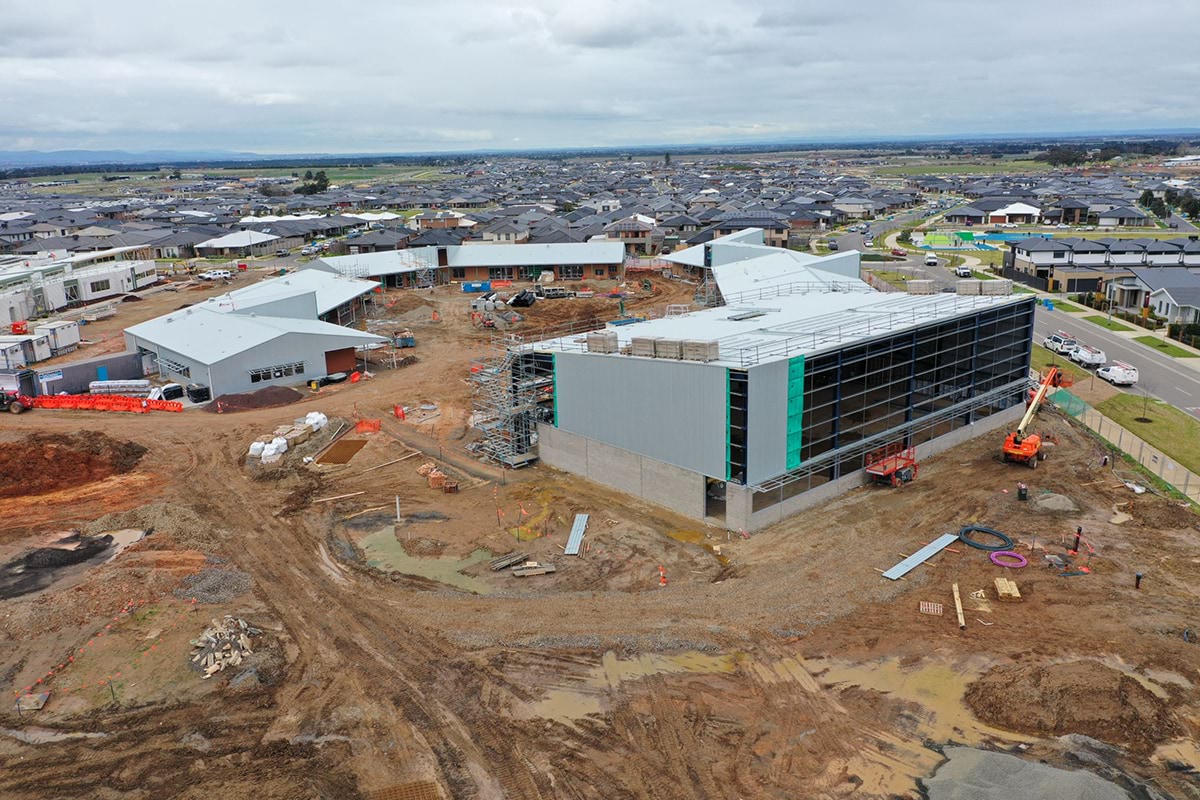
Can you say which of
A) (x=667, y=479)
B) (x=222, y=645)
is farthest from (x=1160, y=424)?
(x=222, y=645)

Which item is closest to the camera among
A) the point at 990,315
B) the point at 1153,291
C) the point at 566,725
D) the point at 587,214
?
the point at 566,725

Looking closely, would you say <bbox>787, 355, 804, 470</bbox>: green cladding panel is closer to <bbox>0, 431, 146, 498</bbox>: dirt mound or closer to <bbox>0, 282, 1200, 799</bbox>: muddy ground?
<bbox>0, 282, 1200, 799</bbox>: muddy ground

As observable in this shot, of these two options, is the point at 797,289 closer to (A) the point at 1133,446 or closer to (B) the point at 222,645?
(A) the point at 1133,446

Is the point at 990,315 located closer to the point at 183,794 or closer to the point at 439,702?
the point at 439,702

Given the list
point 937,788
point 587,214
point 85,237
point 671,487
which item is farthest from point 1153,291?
point 85,237

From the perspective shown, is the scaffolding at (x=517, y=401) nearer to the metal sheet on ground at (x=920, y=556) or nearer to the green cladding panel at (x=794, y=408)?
the green cladding panel at (x=794, y=408)

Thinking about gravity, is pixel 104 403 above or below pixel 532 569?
above

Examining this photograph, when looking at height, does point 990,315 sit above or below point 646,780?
above
